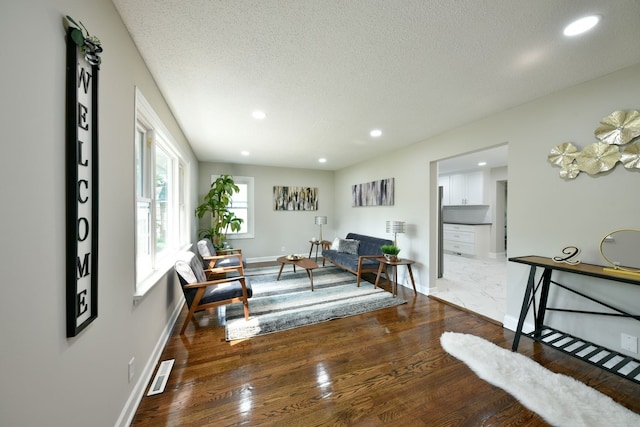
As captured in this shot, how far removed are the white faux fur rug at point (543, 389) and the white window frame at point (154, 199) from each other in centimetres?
279

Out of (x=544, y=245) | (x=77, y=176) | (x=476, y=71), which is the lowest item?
(x=544, y=245)

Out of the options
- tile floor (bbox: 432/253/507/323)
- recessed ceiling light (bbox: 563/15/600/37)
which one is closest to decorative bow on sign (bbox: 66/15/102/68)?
recessed ceiling light (bbox: 563/15/600/37)

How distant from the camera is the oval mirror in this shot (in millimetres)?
1891

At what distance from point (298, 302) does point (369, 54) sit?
298 centimetres

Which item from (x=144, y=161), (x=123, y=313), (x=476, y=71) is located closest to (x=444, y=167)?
(x=476, y=71)

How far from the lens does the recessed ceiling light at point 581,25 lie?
4.69ft

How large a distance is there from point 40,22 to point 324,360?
2.58 meters

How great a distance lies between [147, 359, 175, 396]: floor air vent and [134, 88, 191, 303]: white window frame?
2.27 feet

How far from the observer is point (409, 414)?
155cm

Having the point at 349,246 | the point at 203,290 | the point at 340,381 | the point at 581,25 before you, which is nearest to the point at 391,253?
the point at 349,246

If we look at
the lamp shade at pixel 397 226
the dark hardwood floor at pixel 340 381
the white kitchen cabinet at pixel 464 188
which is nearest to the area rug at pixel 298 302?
the dark hardwood floor at pixel 340 381

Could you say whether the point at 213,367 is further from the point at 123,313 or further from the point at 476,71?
the point at 476,71

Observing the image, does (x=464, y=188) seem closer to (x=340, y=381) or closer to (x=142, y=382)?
(x=340, y=381)

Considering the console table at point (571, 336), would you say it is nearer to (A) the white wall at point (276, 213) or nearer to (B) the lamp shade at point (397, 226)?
(B) the lamp shade at point (397, 226)
